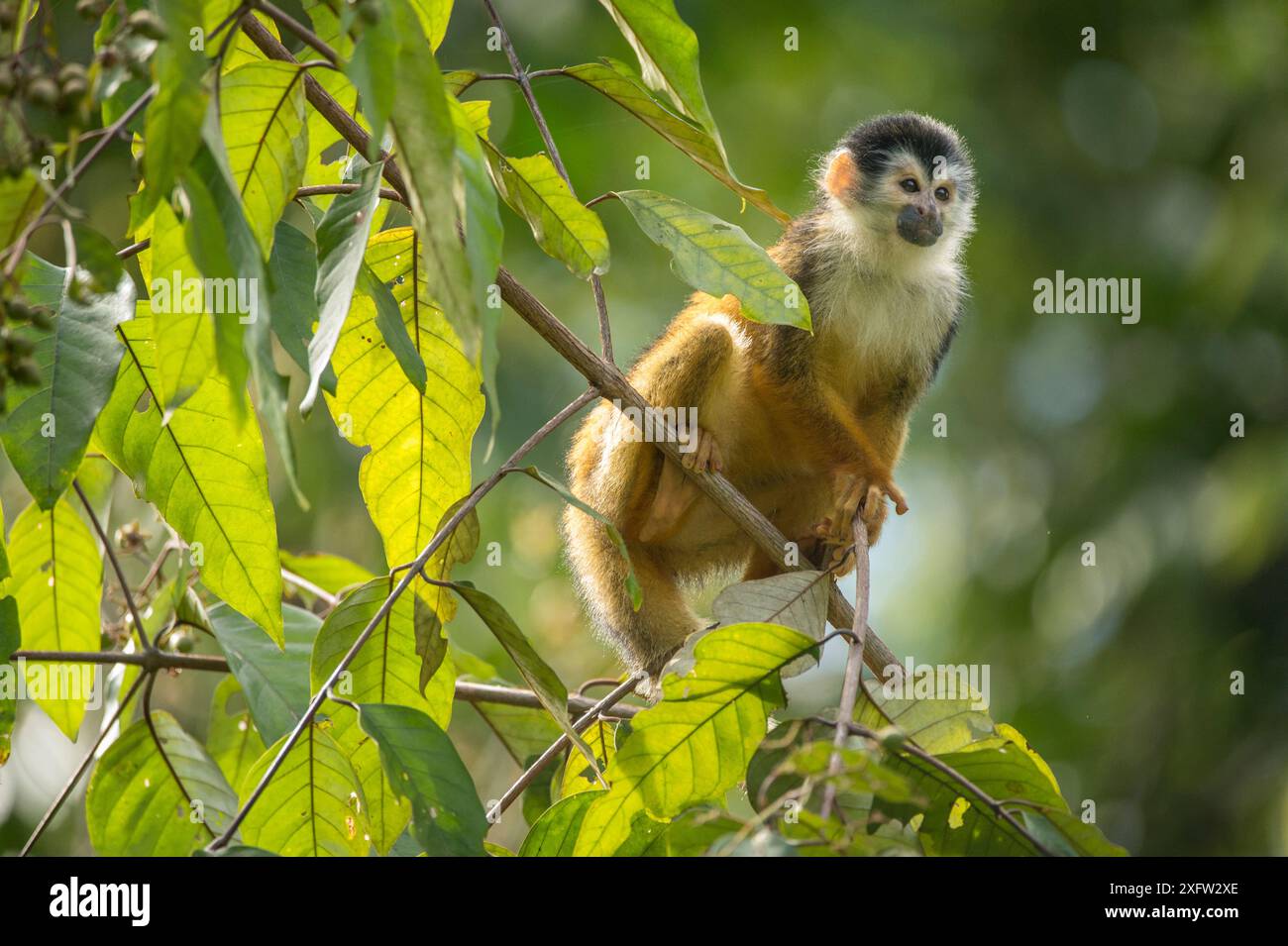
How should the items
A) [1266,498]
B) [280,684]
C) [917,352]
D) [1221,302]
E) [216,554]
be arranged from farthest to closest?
[1221,302], [1266,498], [917,352], [280,684], [216,554]

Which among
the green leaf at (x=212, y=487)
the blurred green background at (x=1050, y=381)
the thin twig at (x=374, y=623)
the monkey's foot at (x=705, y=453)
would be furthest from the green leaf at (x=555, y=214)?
the blurred green background at (x=1050, y=381)

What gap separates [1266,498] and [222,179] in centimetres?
795

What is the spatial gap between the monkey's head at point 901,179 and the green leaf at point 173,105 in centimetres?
318

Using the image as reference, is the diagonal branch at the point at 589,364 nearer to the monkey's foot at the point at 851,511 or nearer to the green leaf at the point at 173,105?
the monkey's foot at the point at 851,511

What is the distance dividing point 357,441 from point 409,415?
12cm

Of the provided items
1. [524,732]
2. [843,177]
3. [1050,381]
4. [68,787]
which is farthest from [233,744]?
[1050,381]

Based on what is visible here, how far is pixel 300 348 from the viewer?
2.05 metres

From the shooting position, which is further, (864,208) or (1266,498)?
(1266,498)

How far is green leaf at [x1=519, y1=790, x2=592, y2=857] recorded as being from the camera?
2.37 metres

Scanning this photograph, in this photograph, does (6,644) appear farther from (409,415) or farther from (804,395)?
(804,395)

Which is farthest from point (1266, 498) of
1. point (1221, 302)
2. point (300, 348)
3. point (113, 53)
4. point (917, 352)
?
point (113, 53)

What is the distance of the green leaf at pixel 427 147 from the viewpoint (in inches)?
62.6

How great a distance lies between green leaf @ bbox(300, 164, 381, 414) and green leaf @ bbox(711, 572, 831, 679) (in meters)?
0.89

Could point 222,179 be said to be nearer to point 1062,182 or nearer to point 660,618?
point 660,618
